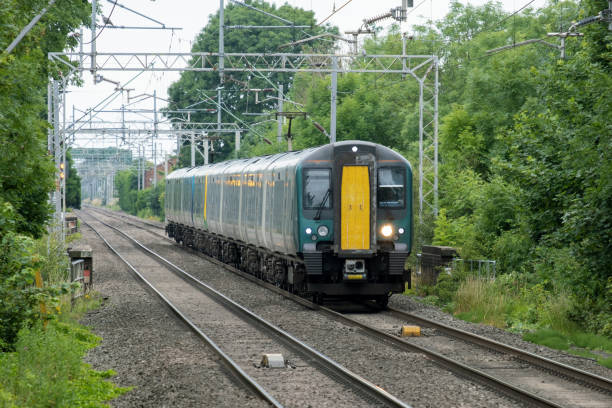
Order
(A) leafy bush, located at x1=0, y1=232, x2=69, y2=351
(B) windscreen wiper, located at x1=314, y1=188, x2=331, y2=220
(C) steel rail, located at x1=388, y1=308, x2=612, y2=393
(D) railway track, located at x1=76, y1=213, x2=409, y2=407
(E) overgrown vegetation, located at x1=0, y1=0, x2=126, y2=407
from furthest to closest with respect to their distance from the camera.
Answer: (B) windscreen wiper, located at x1=314, y1=188, x2=331, y2=220, (A) leafy bush, located at x1=0, y1=232, x2=69, y2=351, (C) steel rail, located at x1=388, y1=308, x2=612, y2=393, (D) railway track, located at x1=76, y1=213, x2=409, y2=407, (E) overgrown vegetation, located at x1=0, y1=0, x2=126, y2=407

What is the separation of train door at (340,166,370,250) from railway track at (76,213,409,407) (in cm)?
251

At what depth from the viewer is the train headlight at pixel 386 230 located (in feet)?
61.0

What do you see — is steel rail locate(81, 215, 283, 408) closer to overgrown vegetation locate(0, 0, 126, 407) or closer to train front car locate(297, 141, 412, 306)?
overgrown vegetation locate(0, 0, 126, 407)

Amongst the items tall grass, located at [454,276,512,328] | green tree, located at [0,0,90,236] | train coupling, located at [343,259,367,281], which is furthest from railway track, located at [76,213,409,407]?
tall grass, located at [454,276,512,328]

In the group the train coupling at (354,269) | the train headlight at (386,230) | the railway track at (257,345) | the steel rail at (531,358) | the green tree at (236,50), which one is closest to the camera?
the railway track at (257,345)

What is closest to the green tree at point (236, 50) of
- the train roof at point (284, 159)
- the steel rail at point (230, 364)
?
the train roof at point (284, 159)

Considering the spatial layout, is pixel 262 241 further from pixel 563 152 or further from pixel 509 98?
pixel 509 98

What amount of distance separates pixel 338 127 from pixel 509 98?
38.3 feet

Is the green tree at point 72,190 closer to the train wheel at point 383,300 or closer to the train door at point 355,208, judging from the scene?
the train wheel at point 383,300

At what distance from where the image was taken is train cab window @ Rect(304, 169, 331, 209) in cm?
1853

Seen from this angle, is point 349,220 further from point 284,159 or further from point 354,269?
point 284,159

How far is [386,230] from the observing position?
61.1 ft

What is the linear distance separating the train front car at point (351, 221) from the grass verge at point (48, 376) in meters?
6.49

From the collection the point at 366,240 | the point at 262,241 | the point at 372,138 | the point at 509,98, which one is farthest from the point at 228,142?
the point at 366,240
